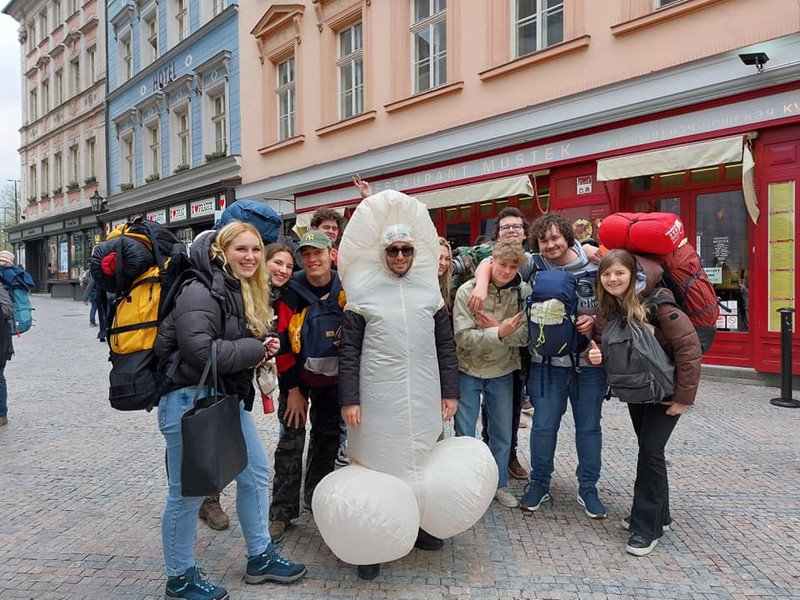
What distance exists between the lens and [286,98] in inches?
563

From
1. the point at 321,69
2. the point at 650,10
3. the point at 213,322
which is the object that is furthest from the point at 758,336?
the point at 321,69

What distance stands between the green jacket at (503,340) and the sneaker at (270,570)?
1.40m

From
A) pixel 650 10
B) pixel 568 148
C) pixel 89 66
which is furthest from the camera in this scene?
pixel 89 66

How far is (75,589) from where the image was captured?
272 centimetres

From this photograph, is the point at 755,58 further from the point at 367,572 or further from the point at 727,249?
the point at 367,572

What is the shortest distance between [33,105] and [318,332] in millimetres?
32483

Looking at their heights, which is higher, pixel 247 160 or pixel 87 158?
pixel 87 158

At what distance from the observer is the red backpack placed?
292cm

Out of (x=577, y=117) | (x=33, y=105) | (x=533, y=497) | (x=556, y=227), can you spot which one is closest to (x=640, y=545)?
(x=533, y=497)

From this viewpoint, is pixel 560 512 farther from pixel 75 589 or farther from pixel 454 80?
pixel 454 80

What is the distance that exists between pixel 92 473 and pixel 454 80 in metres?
8.39

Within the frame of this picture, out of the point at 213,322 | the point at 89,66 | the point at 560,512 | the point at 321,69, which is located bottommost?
the point at 560,512

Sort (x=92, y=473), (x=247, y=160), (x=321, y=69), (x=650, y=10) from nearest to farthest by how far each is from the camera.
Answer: (x=92, y=473)
(x=650, y=10)
(x=321, y=69)
(x=247, y=160)

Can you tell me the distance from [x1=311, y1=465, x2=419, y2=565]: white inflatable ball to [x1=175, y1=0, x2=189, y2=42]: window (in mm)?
17857
